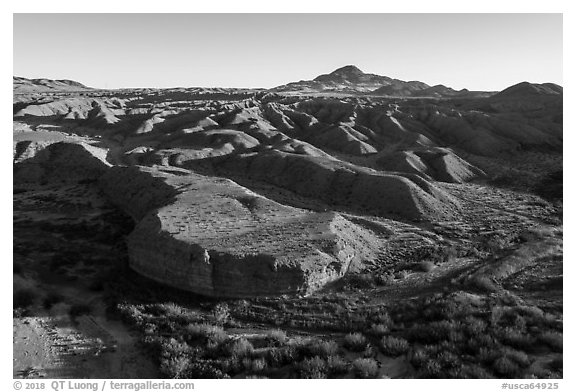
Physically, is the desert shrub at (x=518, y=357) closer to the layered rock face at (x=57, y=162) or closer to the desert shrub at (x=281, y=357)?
the desert shrub at (x=281, y=357)

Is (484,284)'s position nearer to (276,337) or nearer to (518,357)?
(518,357)

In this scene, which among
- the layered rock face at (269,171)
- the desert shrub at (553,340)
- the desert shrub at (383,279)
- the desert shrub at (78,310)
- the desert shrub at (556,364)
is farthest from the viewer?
the desert shrub at (383,279)

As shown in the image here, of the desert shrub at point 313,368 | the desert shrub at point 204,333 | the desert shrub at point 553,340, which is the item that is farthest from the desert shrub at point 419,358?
the desert shrub at point 204,333

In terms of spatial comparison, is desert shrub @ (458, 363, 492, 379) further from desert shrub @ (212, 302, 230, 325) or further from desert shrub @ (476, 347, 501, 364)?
desert shrub @ (212, 302, 230, 325)

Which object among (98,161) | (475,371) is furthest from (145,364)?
(98,161)

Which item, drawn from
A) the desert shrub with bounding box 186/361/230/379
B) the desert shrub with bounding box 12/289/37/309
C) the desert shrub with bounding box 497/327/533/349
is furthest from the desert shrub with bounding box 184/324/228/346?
the desert shrub with bounding box 497/327/533/349

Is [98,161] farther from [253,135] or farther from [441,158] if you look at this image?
[441,158]

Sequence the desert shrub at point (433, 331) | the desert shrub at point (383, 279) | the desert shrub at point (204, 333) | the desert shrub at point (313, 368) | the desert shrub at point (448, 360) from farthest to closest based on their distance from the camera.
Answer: the desert shrub at point (383, 279) → the desert shrub at point (204, 333) → the desert shrub at point (433, 331) → the desert shrub at point (313, 368) → the desert shrub at point (448, 360)
